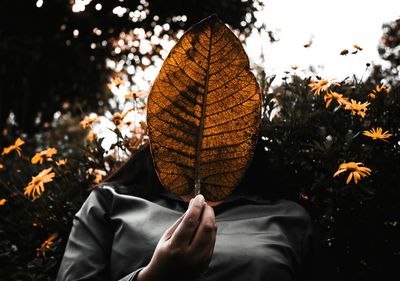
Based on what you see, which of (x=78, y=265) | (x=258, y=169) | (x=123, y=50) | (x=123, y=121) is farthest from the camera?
(x=123, y=50)

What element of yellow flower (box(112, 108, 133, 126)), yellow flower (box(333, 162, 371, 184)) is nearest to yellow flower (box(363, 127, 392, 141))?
yellow flower (box(333, 162, 371, 184))

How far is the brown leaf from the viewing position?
0.88 meters

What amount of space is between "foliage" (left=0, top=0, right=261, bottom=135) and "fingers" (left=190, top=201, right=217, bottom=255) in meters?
3.59

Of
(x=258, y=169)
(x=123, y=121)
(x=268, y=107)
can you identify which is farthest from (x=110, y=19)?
(x=258, y=169)

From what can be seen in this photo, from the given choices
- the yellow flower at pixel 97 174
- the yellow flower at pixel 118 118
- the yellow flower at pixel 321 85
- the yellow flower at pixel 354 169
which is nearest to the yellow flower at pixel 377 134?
the yellow flower at pixel 354 169

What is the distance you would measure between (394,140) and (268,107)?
0.58 metres

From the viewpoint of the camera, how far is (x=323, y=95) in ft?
7.14

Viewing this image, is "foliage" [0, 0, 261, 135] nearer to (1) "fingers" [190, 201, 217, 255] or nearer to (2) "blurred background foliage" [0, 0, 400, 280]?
(2) "blurred background foliage" [0, 0, 400, 280]

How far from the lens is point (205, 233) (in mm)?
905

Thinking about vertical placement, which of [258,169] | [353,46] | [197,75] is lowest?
[258,169]

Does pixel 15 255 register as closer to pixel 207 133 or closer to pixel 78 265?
pixel 78 265

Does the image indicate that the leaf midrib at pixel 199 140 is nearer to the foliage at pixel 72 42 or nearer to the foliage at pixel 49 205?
the foliage at pixel 49 205

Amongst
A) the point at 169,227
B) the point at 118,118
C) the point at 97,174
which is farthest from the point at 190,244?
the point at 97,174

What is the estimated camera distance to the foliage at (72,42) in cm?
481
